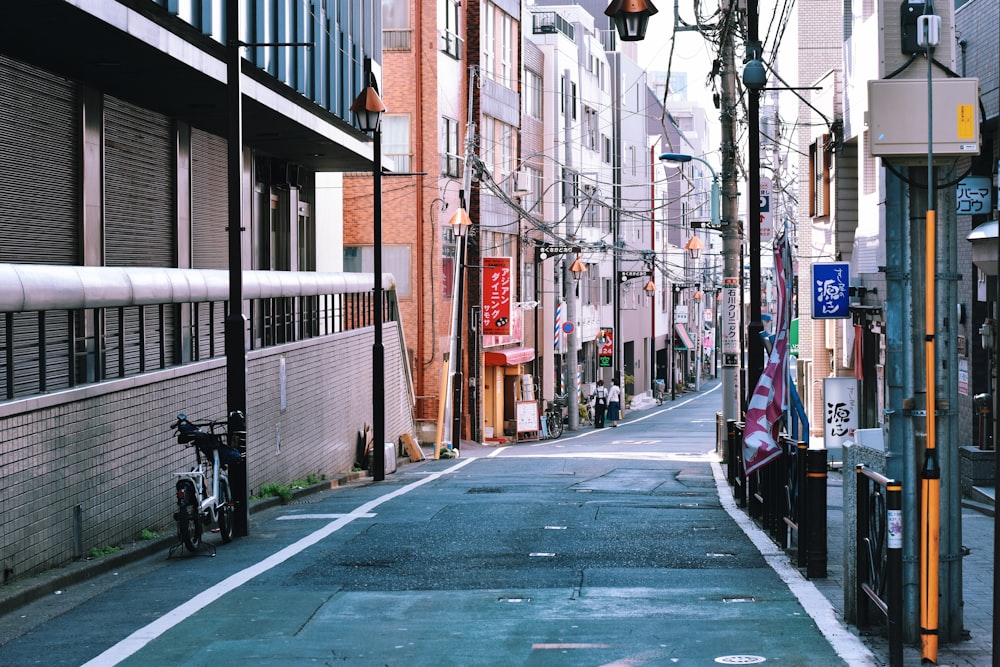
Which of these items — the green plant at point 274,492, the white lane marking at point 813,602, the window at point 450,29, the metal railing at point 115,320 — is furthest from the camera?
the window at point 450,29

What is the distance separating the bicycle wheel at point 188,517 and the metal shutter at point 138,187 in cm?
580

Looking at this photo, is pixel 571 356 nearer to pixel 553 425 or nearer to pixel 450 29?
pixel 553 425

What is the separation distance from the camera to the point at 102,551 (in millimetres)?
13734

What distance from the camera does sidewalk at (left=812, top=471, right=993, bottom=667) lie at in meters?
8.45

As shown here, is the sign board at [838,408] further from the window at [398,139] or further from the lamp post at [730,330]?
the window at [398,139]

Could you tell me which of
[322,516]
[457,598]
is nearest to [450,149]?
[322,516]

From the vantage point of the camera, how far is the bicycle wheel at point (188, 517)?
13430 mm

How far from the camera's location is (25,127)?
51.2 feet

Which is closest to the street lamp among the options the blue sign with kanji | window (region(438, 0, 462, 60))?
the blue sign with kanji

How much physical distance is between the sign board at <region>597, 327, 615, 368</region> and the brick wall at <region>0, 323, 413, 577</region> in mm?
41355

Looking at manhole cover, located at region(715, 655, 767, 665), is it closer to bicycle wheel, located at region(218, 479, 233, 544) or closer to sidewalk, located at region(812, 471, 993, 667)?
sidewalk, located at region(812, 471, 993, 667)

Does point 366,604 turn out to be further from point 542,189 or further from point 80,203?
point 542,189

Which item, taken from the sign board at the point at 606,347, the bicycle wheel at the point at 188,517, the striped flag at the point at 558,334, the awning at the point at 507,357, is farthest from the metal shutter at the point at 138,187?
the sign board at the point at 606,347

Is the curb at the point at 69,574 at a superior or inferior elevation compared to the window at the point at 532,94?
inferior
